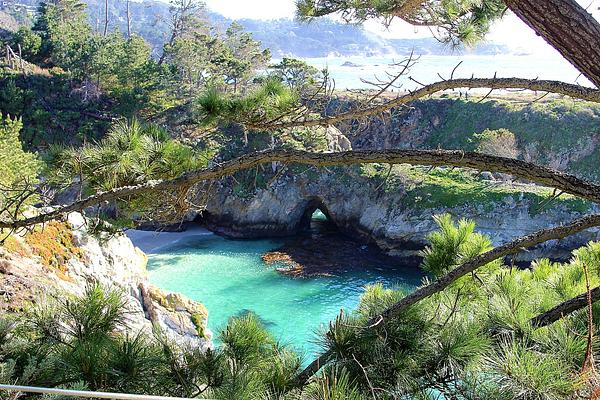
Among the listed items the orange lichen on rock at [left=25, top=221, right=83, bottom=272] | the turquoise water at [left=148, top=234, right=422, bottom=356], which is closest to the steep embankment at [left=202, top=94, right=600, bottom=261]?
the turquoise water at [left=148, top=234, right=422, bottom=356]

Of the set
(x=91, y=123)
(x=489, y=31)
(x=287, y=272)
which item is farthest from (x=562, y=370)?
(x=91, y=123)

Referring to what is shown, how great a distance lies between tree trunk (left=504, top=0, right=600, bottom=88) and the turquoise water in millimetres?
9117

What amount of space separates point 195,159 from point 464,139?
72.3ft

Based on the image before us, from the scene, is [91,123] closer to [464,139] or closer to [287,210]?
[287,210]

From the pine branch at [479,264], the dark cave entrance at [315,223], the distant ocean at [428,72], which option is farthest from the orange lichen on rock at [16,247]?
the dark cave entrance at [315,223]

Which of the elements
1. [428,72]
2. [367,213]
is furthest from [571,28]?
[428,72]

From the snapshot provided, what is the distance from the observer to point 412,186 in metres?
16.0

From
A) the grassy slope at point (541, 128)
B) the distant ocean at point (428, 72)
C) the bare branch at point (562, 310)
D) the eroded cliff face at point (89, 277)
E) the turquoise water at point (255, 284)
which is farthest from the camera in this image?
the grassy slope at point (541, 128)

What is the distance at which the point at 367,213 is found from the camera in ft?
54.5

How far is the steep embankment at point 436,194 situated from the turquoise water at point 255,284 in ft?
5.24

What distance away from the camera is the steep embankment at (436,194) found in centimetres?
1471

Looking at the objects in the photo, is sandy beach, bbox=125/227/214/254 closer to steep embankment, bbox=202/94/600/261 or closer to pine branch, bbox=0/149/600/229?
steep embankment, bbox=202/94/600/261

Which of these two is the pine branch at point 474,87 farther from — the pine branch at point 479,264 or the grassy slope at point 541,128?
the grassy slope at point 541,128

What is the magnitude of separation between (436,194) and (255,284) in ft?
22.8
